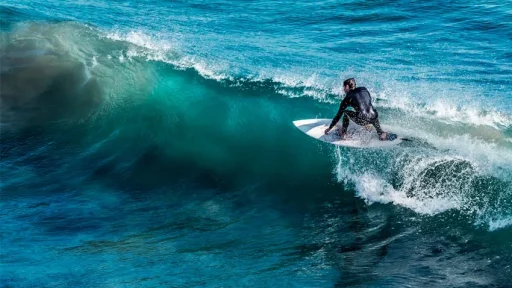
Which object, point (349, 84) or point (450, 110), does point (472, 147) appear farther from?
point (349, 84)

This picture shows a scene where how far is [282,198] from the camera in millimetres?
14492

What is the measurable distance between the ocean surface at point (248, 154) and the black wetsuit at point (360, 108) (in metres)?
0.91

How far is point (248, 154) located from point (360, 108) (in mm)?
3495

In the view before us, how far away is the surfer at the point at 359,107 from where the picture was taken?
569 inches

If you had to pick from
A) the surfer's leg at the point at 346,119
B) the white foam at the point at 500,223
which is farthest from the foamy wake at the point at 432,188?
the surfer's leg at the point at 346,119

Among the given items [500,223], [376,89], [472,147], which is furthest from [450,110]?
[500,223]

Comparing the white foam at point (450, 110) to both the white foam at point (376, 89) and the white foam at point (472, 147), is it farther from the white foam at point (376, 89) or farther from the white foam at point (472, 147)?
the white foam at point (472, 147)

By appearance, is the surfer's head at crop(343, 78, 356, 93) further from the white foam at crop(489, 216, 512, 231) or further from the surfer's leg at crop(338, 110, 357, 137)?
the white foam at crop(489, 216, 512, 231)

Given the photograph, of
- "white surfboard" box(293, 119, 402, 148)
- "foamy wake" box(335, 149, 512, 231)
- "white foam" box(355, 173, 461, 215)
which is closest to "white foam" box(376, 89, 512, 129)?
"white surfboard" box(293, 119, 402, 148)

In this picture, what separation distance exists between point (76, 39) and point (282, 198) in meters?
12.5

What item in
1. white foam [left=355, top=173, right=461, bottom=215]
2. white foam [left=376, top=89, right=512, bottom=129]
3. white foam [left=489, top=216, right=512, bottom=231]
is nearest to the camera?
white foam [left=489, top=216, right=512, bottom=231]

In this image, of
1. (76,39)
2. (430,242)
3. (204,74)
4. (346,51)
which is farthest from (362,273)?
(76,39)

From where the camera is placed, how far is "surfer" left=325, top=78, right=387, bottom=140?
14.5 metres

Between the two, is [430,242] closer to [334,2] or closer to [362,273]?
[362,273]
